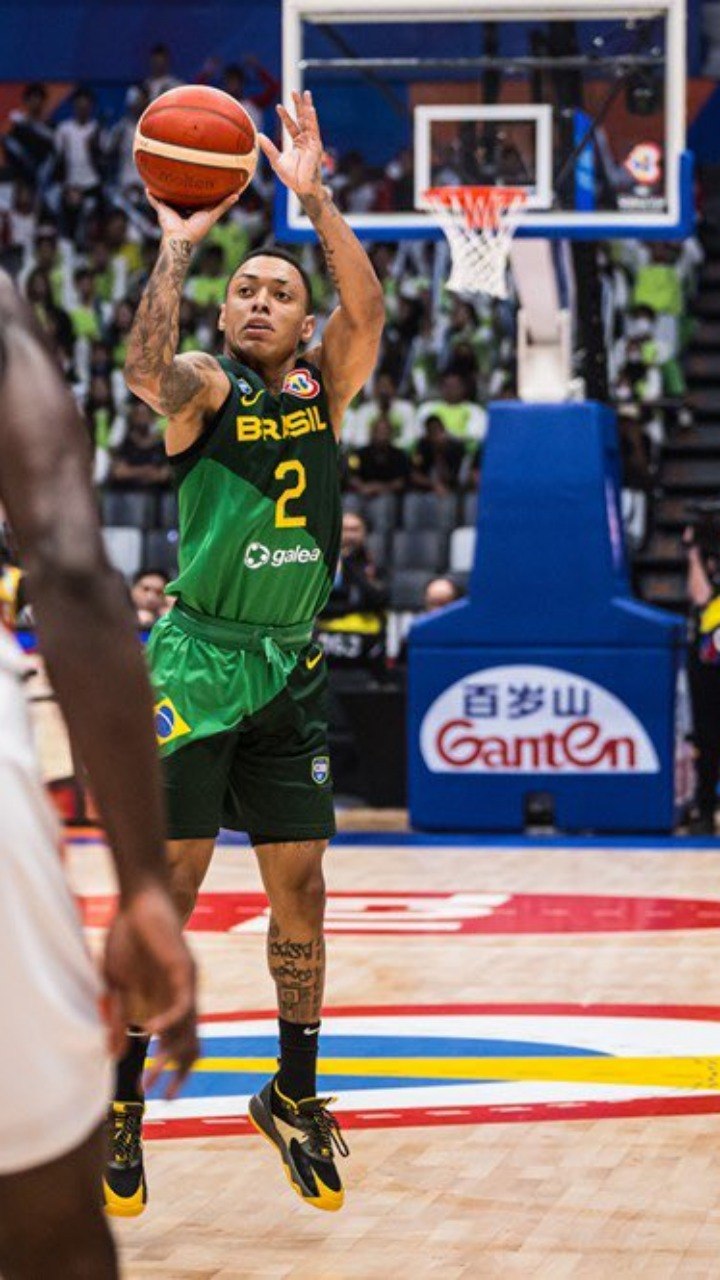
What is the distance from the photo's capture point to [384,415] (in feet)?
52.5

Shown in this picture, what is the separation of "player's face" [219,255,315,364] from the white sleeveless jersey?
2.86m

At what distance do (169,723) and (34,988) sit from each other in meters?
2.61

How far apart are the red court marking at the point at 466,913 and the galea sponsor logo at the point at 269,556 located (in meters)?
3.81

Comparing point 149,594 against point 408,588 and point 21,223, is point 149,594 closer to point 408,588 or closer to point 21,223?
point 408,588

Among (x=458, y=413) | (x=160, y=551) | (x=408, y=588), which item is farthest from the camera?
(x=458, y=413)

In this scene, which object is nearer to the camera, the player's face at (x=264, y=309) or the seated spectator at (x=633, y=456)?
the player's face at (x=264, y=309)

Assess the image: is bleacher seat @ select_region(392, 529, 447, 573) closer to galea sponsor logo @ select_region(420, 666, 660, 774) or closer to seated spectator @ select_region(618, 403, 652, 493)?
seated spectator @ select_region(618, 403, 652, 493)

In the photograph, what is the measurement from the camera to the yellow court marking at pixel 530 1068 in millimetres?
5742

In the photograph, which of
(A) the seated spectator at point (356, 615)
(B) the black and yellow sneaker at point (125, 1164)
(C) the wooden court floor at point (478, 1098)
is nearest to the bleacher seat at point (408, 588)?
(A) the seated spectator at point (356, 615)

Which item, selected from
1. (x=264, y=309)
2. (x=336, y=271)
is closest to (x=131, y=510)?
(x=264, y=309)

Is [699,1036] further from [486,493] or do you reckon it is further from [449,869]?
[486,493]

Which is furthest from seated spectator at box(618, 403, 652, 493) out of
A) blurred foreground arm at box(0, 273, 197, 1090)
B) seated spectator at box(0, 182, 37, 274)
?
blurred foreground arm at box(0, 273, 197, 1090)

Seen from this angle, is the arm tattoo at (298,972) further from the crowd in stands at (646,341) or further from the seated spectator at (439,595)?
the crowd in stands at (646,341)

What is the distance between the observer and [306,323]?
4879 millimetres
